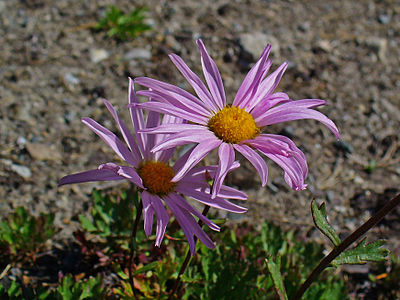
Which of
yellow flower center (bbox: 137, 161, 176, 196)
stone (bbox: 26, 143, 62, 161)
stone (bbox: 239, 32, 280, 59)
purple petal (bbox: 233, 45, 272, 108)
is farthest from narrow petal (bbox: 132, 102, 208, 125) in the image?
stone (bbox: 239, 32, 280, 59)

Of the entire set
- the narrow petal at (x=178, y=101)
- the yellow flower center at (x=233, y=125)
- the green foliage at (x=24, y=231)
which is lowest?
the green foliage at (x=24, y=231)

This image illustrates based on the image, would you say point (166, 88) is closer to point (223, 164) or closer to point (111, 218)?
point (223, 164)

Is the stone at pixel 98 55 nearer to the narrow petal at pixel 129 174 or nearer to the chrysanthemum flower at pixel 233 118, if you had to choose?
the chrysanthemum flower at pixel 233 118

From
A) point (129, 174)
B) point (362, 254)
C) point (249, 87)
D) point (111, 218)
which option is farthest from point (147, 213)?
point (111, 218)

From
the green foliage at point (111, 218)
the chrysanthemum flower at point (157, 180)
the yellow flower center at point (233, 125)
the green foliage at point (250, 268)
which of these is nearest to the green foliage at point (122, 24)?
the green foliage at point (111, 218)

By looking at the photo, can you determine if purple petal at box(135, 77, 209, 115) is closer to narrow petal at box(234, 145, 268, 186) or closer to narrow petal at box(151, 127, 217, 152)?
narrow petal at box(151, 127, 217, 152)

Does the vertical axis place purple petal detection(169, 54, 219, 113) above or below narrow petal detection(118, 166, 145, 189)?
above
